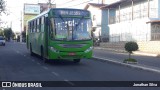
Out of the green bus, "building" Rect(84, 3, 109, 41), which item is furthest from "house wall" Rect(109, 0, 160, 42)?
the green bus

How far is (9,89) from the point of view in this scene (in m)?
12.0

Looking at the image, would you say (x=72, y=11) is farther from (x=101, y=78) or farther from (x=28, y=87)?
(x=28, y=87)

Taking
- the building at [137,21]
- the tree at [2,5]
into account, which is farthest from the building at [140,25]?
the tree at [2,5]

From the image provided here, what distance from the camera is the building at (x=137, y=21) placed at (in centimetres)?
4366

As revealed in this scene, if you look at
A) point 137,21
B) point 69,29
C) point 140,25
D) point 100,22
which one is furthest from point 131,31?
point 69,29

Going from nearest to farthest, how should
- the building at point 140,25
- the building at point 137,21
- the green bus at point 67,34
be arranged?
1. the green bus at point 67,34
2. the building at point 140,25
3. the building at point 137,21

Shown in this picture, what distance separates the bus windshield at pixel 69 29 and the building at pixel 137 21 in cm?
2257

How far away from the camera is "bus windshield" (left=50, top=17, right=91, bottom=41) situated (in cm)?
2055

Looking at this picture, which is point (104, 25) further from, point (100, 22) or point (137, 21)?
point (137, 21)

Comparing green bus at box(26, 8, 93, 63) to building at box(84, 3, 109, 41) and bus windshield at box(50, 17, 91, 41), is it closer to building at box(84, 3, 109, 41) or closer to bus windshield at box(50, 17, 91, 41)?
bus windshield at box(50, 17, 91, 41)

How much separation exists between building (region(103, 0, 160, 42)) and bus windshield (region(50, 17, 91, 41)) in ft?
74.0

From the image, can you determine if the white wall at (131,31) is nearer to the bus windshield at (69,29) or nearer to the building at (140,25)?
the building at (140,25)

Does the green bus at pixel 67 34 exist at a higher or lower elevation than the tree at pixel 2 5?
lower

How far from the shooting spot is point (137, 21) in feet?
156
